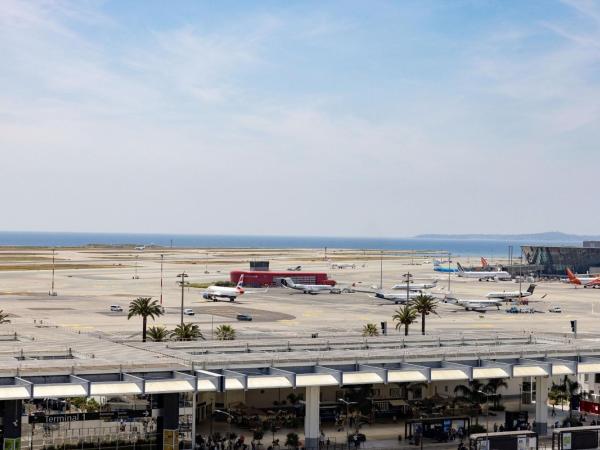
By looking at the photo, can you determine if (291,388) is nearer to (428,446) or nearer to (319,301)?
(428,446)

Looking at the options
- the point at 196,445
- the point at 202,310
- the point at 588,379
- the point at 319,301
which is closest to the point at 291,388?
the point at 196,445

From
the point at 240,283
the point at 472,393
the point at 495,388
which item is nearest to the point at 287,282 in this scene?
the point at 240,283

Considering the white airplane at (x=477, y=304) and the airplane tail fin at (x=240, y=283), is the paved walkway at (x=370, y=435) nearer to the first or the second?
A: the white airplane at (x=477, y=304)

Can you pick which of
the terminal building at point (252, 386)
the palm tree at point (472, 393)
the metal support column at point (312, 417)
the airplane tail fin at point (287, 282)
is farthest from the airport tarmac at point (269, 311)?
the metal support column at point (312, 417)

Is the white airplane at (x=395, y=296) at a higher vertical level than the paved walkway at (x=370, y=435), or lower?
higher

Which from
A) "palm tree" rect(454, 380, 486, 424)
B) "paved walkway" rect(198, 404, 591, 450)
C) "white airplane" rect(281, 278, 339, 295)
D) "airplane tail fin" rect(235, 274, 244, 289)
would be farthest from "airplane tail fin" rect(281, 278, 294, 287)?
"paved walkway" rect(198, 404, 591, 450)

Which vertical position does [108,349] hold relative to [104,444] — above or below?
above

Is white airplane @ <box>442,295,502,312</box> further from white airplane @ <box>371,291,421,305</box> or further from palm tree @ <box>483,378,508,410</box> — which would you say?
palm tree @ <box>483,378,508,410</box>

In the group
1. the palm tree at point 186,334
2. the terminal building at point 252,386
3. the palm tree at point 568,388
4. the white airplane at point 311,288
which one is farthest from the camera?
the white airplane at point 311,288
